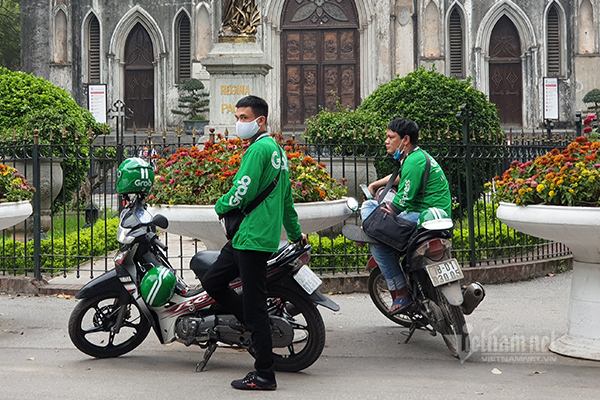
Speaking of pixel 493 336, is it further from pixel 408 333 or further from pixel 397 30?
pixel 397 30

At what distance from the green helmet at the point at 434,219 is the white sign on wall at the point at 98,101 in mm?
16177

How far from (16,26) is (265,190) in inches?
1570

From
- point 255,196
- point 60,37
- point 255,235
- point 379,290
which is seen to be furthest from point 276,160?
point 60,37

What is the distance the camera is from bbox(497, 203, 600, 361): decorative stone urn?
5680mm

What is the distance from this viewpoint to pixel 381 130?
11.5 metres

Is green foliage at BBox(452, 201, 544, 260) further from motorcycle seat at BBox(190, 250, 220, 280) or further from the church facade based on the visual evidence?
the church facade

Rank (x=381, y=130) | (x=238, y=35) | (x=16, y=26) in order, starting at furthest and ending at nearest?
(x=16, y=26) < (x=238, y=35) < (x=381, y=130)

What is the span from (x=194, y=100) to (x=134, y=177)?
19.7 m

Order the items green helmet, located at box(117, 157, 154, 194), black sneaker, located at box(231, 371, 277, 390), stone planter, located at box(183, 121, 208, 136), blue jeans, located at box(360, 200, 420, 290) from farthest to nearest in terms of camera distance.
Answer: stone planter, located at box(183, 121, 208, 136) → blue jeans, located at box(360, 200, 420, 290) → green helmet, located at box(117, 157, 154, 194) → black sneaker, located at box(231, 371, 277, 390)

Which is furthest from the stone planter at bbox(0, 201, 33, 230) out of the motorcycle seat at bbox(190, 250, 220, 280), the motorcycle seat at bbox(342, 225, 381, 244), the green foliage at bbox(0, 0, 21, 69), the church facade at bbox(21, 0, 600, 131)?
the green foliage at bbox(0, 0, 21, 69)

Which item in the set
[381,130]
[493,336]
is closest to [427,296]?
[493,336]

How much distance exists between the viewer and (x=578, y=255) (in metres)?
6.09

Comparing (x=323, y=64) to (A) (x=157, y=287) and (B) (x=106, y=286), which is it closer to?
(B) (x=106, y=286)

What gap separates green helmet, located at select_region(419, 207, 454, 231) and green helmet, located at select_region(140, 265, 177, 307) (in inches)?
75.2
